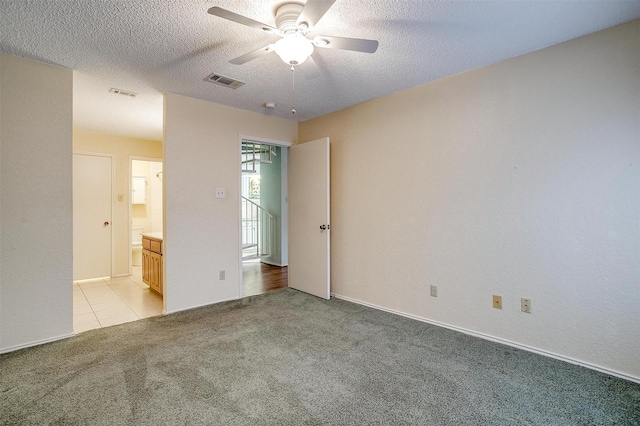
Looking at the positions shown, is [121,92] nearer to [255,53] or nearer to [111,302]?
[255,53]

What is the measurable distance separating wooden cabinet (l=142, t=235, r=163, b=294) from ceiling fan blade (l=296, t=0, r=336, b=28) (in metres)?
3.23

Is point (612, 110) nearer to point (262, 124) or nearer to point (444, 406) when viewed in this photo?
point (444, 406)

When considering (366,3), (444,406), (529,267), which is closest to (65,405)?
(444,406)

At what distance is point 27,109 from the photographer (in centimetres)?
252

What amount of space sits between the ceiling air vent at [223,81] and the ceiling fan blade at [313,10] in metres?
1.45

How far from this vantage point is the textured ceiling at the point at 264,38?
6.18 ft

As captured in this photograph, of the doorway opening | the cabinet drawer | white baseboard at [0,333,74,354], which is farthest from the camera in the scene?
the doorway opening

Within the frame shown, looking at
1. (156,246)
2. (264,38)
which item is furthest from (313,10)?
(156,246)

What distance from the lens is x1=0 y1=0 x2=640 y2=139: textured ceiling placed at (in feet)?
6.18

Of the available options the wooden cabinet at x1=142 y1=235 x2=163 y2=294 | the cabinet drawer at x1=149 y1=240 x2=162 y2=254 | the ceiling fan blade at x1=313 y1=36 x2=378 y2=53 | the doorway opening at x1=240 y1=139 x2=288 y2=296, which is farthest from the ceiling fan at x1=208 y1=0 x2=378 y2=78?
the doorway opening at x1=240 y1=139 x2=288 y2=296

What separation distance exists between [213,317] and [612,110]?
3816mm

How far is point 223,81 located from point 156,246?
230cm

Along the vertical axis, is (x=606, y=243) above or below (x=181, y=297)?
above

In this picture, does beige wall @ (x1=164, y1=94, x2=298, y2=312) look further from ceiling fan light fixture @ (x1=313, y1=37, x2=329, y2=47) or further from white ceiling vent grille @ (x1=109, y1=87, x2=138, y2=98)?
ceiling fan light fixture @ (x1=313, y1=37, x2=329, y2=47)
